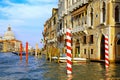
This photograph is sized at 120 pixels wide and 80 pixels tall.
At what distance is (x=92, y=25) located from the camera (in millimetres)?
28172

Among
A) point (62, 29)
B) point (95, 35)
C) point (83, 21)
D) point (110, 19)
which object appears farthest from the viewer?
point (62, 29)

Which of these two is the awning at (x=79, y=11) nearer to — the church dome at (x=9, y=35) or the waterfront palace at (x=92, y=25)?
the waterfront palace at (x=92, y=25)

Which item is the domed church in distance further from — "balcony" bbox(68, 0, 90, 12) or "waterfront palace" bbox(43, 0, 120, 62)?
"balcony" bbox(68, 0, 90, 12)

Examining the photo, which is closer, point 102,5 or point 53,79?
point 53,79

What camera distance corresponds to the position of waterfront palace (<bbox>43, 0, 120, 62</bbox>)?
24.1 metres

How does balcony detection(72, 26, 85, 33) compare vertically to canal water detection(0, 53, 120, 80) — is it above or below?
above

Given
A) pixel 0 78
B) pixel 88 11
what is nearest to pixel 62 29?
pixel 88 11

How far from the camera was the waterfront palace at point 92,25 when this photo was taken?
24.1 meters

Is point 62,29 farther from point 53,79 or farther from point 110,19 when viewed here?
point 53,79

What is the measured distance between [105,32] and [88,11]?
4505mm

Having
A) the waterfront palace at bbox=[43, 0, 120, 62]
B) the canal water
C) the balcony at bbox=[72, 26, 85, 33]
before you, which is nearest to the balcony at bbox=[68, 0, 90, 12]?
the waterfront palace at bbox=[43, 0, 120, 62]

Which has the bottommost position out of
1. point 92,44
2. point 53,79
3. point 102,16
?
point 53,79

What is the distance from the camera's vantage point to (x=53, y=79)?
1291 cm

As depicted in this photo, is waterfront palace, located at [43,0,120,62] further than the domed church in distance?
No
